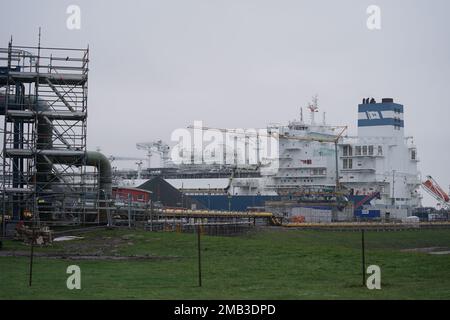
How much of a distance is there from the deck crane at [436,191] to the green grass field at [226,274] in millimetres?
102391

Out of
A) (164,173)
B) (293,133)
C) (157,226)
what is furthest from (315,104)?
(157,226)

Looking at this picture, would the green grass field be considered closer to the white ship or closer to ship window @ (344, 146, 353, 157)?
the white ship

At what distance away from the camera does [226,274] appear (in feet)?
91.8

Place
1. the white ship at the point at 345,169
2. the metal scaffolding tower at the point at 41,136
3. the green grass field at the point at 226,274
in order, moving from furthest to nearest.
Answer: the white ship at the point at 345,169 < the metal scaffolding tower at the point at 41,136 < the green grass field at the point at 226,274

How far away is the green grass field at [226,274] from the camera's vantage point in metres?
22.1

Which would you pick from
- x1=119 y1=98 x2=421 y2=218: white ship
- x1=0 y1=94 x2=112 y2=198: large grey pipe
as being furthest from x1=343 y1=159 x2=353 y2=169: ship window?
x1=0 y1=94 x2=112 y2=198: large grey pipe

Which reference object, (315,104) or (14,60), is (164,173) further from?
(14,60)

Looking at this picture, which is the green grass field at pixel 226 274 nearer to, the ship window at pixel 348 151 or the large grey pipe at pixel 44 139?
the large grey pipe at pixel 44 139

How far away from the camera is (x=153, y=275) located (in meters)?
27.3

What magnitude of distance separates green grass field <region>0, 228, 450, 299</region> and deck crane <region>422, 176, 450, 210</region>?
102 m

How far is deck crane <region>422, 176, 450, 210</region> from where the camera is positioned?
455ft

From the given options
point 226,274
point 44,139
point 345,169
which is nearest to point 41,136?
point 44,139

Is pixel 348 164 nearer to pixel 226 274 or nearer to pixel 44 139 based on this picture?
pixel 44 139

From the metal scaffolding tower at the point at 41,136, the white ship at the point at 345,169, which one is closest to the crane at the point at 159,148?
the white ship at the point at 345,169
